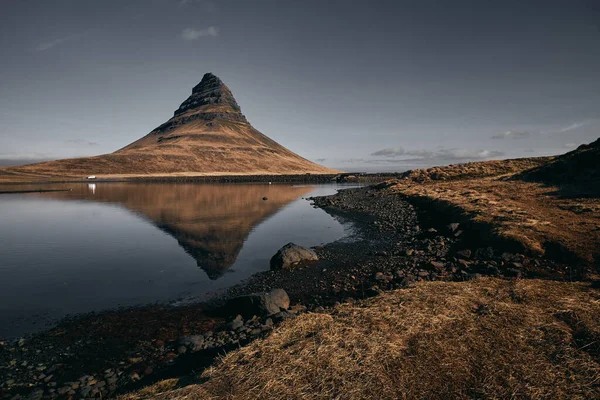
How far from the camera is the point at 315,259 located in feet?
71.2

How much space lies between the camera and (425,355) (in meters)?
7.64

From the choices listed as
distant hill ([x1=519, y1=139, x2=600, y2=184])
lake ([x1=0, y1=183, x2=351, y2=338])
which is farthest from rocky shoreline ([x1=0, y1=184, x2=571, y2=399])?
distant hill ([x1=519, y1=139, x2=600, y2=184])

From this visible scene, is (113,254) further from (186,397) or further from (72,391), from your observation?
(186,397)

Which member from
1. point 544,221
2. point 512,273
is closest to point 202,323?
point 512,273

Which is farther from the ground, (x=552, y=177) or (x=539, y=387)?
(x=552, y=177)

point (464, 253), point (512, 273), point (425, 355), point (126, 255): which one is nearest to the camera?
point (425, 355)

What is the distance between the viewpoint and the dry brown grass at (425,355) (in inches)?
260

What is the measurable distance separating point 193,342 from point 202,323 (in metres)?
2.18

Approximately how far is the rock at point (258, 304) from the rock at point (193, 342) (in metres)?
2.43

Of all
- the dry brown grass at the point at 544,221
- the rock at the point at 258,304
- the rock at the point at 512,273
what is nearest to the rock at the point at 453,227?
the dry brown grass at the point at 544,221

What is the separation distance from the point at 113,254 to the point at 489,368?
27210 millimetres

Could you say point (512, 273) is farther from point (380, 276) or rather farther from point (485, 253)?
point (380, 276)

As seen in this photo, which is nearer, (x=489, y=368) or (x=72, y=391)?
(x=489, y=368)

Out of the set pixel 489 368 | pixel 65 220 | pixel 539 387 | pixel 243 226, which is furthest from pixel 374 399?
pixel 65 220
